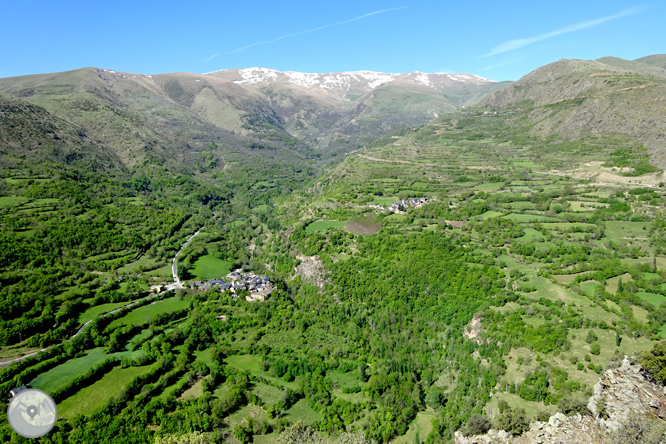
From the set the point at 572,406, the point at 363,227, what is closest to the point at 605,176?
the point at 363,227

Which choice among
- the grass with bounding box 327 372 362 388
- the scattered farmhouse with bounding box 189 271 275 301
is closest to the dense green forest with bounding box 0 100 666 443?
the grass with bounding box 327 372 362 388

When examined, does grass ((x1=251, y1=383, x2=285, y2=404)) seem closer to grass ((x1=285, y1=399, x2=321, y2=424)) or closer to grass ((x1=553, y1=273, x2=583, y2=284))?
grass ((x1=285, y1=399, x2=321, y2=424))

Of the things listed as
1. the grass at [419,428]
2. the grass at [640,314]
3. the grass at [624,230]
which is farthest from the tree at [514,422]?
the grass at [624,230]

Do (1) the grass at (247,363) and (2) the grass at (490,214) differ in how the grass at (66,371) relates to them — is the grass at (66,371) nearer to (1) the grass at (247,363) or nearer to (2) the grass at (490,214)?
(1) the grass at (247,363)

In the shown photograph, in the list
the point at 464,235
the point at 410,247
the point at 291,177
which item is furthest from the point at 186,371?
the point at 291,177

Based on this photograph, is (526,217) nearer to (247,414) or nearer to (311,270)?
(311,270)

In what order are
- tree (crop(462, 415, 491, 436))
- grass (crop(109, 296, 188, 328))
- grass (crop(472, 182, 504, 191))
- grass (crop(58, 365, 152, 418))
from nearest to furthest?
tree (crop(462, 415, 491, 436)), grass (crop(58, 365, 152, 418)), grass (crop(109, 296, 188, 328)), grass (crop(472, 182, 504, 191))

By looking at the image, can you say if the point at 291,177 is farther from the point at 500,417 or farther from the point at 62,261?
the point at 500,417
